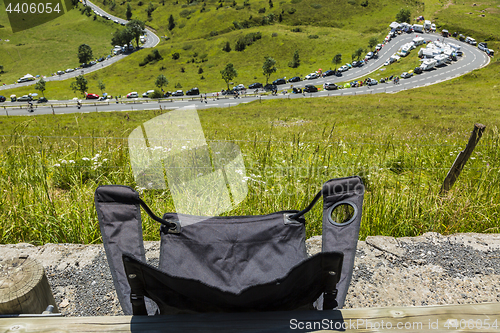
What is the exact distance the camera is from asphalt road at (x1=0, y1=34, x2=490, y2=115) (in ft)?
163

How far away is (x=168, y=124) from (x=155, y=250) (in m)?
1.31

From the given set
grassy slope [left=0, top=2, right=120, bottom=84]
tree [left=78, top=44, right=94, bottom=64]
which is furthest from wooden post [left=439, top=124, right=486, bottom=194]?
tree [left=78, top=44, right=94, bottom=64]

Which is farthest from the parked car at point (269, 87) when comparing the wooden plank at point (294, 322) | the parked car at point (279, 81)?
the wooden plank at point (294, 322)

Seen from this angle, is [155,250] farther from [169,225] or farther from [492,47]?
[492,47]

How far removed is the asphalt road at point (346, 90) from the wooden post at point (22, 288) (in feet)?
153

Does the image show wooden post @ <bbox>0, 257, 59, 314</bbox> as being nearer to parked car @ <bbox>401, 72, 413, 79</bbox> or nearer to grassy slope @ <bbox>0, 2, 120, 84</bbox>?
parked car @ <bbox>401, 72, 413, 79</bbox>

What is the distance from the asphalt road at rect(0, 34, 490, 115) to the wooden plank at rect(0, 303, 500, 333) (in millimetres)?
47187

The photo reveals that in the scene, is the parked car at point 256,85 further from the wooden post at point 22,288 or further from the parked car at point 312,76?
the wooden post at point 22,288

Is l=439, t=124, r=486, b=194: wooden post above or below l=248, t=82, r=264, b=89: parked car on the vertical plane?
above

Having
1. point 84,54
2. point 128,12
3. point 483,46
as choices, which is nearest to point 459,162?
point 483,46

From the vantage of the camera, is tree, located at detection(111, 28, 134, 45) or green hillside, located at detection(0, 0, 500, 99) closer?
green hillside, located at detection(0, 0, 500, 99)

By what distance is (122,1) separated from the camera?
157 meters

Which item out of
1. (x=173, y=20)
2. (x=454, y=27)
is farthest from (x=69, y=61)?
(x=454, y=27)

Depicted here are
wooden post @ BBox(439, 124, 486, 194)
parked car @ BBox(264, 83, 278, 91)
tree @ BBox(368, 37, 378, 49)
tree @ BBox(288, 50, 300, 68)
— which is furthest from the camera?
tree @ BBox(368, 37, 378, 49)
